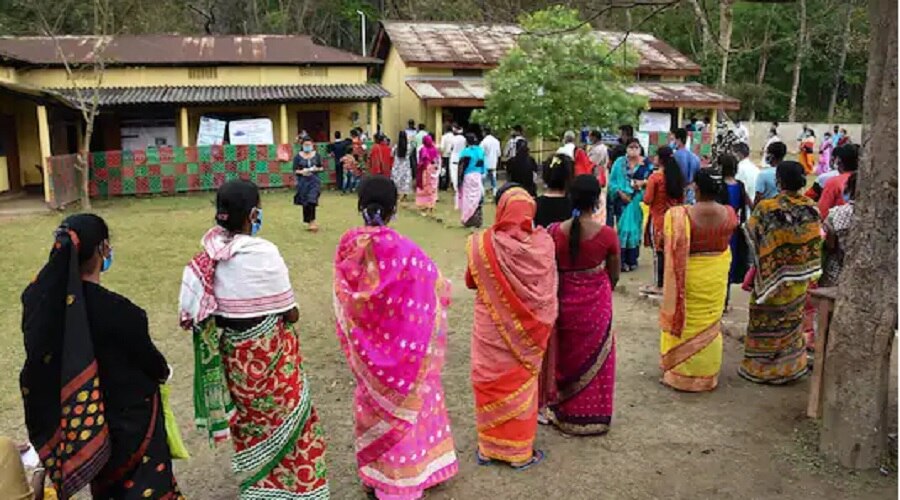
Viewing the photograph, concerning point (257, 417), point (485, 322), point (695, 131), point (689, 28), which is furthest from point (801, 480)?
point (689, 28)

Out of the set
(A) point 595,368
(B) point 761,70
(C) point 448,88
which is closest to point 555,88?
(C) point 448,88

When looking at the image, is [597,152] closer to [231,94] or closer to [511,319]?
[511,319]

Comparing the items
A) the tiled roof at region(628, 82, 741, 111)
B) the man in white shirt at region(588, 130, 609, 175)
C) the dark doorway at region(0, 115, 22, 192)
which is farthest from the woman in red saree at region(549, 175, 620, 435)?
the tiled roof at region(628, 82, 741, 111)

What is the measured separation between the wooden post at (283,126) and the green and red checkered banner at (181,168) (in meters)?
1.74

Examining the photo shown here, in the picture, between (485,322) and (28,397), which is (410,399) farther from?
(28,397)

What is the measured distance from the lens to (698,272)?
5.23 m

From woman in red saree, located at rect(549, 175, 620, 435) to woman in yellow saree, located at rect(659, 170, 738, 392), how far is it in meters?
0.81

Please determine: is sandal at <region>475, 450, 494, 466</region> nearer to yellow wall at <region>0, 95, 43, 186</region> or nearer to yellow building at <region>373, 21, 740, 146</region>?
yellow building at <region>373, 21, 740, 146</region>

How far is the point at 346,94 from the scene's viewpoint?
2077cm

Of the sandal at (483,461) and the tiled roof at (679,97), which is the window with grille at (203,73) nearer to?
the tiled roof at (679,97)

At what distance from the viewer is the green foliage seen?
56.6 feet

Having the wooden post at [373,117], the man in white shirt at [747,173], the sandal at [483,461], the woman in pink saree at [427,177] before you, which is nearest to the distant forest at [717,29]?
the wooden post at [373,117]

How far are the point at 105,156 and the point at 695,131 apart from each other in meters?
16.2

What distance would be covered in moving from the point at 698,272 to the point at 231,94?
1727 cm
